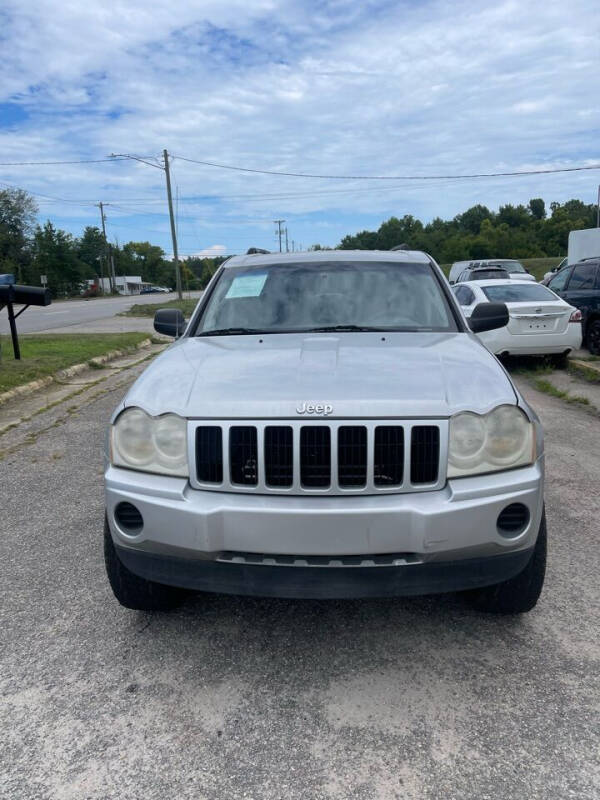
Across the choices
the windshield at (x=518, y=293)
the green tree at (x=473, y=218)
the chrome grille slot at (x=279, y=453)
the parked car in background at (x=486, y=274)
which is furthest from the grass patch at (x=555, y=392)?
the green tree at (x=473, y=218)

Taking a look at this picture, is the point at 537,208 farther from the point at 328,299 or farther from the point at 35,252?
the point at 328,299

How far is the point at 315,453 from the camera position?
2.38 metres

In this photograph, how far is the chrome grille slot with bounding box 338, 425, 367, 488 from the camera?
2371 mm

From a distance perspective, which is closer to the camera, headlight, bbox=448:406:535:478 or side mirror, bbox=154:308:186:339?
headlight, bbox=448:406:535:478

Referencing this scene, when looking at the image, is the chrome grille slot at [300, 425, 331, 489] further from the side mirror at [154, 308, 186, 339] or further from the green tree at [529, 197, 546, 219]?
the green tree at [529, 197, 546, 219]

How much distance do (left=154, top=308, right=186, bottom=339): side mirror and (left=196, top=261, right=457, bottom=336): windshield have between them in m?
0.31

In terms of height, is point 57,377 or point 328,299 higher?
point 328,299

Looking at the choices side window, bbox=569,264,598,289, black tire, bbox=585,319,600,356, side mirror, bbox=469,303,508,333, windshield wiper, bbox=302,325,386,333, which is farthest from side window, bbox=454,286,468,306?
windshield wiper, bbox=302,325,386,333

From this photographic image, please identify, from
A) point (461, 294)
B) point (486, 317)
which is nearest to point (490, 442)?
point (486, 317)

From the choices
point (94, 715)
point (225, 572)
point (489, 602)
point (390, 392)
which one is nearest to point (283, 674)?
point (225, 572)

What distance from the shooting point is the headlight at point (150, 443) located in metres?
2.50

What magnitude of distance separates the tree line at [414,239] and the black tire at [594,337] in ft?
214

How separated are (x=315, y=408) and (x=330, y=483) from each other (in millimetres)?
Answer: 286

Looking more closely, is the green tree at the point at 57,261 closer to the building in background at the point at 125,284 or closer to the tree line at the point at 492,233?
the building in background at the point at 125,284
